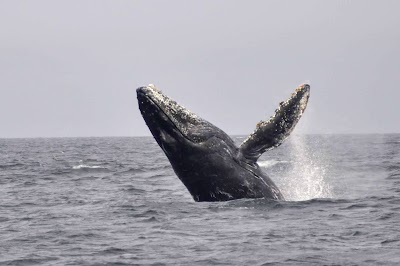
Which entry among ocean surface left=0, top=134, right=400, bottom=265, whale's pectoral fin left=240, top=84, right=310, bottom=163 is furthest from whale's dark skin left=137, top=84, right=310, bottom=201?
ocean surface left=0, top=134, right=400, bottom=265

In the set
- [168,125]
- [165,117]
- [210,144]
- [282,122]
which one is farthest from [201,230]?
[282,122]

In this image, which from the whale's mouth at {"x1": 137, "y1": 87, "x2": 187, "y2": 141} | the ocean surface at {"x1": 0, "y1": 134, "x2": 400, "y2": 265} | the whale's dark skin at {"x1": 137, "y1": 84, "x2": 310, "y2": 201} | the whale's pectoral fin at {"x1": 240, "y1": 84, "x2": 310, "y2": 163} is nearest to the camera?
the ocean surface at {"x1": 0, "y1": 134, "x2": 400, "y2": 265}

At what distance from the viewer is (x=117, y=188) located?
21.3 metres

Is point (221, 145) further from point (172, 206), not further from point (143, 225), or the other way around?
point (172, 206)

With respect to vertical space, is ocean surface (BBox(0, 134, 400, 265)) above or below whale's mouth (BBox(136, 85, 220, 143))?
below

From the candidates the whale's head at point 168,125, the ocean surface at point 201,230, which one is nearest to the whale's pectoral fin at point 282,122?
the whale's head at point 168,125

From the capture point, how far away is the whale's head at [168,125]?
11375mm

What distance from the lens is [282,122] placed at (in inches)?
458

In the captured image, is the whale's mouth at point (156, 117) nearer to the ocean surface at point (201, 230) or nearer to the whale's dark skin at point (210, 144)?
the whale's dark skin at point (210, 144)

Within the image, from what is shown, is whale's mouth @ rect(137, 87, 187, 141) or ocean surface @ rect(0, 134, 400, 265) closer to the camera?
ocean surface @ rect(0, 134, 400, 265)

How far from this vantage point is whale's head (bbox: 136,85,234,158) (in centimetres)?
1138

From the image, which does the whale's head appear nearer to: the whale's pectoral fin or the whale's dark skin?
the whale's dark skin

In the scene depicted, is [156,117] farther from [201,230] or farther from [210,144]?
[201,230]

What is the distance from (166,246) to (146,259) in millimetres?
737
